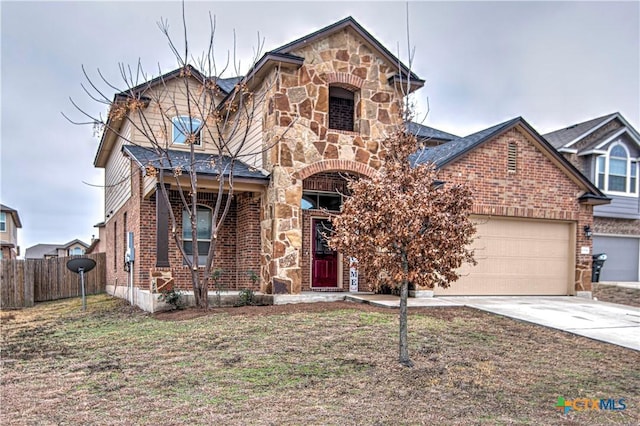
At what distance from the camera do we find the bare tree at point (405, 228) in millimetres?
6102

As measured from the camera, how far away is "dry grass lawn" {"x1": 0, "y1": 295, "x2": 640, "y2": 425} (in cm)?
499

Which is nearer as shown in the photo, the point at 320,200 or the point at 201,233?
the point at 201,233

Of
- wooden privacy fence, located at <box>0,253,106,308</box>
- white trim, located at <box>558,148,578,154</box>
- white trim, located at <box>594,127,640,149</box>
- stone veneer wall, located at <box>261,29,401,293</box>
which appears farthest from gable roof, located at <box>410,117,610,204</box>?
wooden privacy fence, located at <box>0,253,106,308</box>

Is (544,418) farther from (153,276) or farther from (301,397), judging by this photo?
(153,276)

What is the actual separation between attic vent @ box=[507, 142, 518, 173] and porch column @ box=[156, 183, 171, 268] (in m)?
9.25

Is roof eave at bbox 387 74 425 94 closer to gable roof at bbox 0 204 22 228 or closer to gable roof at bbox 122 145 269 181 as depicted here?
gable roof at bbox 122 145 269 181

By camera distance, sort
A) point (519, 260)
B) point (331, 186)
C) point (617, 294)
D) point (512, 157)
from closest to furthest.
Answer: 1. point (331, 186)
2. point (512, 157)
3. point (519, 260)
4. point (617, 294)

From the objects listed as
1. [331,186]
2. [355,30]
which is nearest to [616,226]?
[331,186]

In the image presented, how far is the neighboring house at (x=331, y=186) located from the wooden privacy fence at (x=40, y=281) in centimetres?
408

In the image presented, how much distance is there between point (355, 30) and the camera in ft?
41.3

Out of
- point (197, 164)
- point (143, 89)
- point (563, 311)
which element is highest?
point (143, 89)

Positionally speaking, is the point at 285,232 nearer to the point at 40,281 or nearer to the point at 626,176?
the point at 40,281

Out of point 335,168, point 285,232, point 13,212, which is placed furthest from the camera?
point 13,212

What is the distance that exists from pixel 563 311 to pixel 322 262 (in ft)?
19.6
